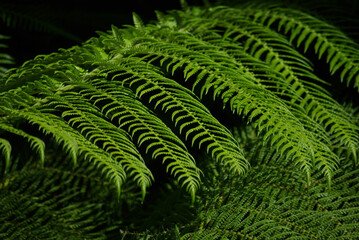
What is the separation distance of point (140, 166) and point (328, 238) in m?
0.47

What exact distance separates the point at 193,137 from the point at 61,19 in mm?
1454

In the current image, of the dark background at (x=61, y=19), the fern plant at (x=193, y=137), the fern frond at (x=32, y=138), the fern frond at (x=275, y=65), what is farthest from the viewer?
the dark background at (x=61, y=19)

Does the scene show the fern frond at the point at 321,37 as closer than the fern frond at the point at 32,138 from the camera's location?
No

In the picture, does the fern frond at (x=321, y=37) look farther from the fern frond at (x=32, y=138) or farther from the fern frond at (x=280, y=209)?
the fern frond at (x=32, y=138)

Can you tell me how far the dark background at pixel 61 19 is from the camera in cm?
179

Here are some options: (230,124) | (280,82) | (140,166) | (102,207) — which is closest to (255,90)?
(280,82)

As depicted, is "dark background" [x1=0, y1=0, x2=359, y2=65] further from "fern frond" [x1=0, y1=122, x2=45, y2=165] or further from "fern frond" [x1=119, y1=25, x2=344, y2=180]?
"fern frond" [x1=0, y1=122, x2=45, y2=165]

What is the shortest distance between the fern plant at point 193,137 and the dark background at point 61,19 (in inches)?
24.4

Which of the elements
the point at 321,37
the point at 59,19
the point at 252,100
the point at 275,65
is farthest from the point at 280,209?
the point at 59,19

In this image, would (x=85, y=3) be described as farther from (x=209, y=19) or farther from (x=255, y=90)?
(x=255, y=90)

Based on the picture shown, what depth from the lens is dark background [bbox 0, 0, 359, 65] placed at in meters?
1.79

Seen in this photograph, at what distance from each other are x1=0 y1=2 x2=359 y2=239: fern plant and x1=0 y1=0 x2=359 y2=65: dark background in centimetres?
62

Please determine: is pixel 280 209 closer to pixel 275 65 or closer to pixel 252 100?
pixel 252 100

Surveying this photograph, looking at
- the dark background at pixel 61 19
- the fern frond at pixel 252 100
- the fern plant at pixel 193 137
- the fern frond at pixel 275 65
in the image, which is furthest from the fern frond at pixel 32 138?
the dark background at pixel 61 19
